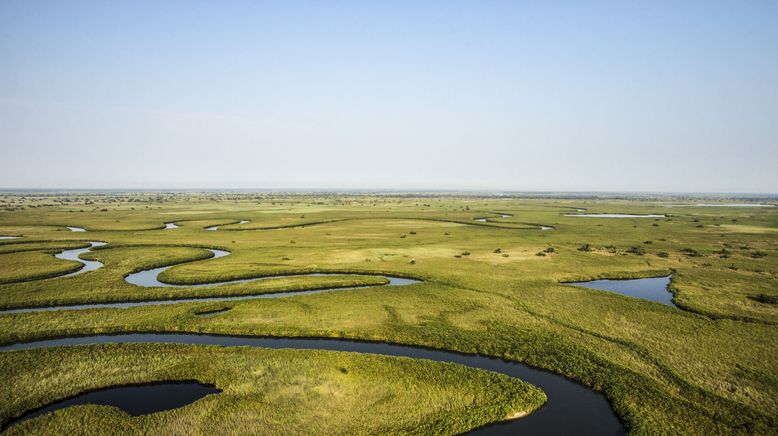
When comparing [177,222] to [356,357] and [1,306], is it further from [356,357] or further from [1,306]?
[356,357]

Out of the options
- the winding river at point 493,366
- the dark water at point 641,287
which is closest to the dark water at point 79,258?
the winding river at point 493,366

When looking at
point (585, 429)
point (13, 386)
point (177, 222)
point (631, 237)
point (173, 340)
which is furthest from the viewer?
point (177, 222)

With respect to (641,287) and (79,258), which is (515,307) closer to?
(641,287)

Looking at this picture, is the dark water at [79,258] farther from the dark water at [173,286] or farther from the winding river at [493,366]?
the winding river at [493,366]

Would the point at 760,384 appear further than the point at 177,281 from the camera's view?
No

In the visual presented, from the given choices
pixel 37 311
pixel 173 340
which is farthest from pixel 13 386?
pixel 37 311

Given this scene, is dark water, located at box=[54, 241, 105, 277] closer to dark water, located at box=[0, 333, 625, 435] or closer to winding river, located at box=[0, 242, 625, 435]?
winding river, located at box=[0, 242, 625, 435]
